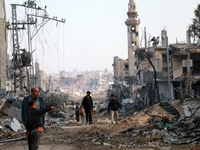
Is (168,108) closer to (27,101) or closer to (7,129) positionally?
(7,129)

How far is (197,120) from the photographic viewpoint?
37.4 ft

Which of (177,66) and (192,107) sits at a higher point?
(177,66)

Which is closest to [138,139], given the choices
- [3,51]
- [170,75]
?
[170,75]

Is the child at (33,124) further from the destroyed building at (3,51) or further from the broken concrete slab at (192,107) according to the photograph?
the destroyed building at (3,51)

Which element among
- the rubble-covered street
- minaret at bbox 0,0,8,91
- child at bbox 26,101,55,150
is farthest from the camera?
minaret at bbox 0,0,8,91

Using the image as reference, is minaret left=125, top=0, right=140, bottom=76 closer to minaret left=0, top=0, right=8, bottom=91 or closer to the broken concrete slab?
minaret left=0, top=0, right=8, bottom=91

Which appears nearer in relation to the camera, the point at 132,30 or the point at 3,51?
the point at 3,51

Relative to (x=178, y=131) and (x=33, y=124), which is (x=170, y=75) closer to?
(x=178, y=131)

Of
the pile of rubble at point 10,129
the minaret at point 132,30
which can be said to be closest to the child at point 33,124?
the pile of rubble at point 10,129

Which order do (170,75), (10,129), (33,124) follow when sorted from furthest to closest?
(170,75), (10,129), (33,124)

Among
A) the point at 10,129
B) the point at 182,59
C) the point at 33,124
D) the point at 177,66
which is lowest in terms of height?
the point at 10,129

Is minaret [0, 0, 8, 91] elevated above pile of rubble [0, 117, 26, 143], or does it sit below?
above

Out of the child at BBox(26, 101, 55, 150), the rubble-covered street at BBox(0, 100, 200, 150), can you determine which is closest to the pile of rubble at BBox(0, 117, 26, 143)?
the rubble-covered street at BBox(0, 100, 200, 150)

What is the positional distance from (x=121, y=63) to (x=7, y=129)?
8524 centimetres
